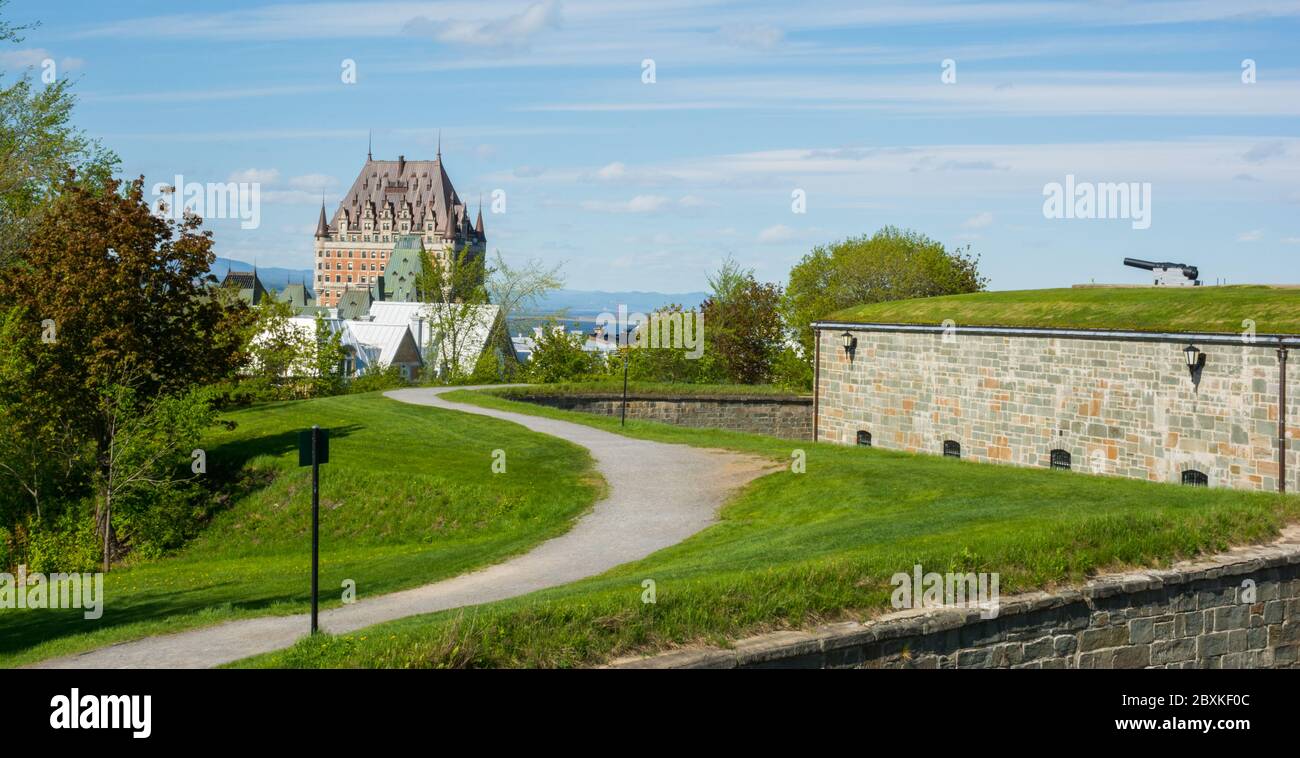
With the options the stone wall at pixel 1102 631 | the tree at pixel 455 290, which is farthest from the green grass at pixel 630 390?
the tree at pixel 455 290

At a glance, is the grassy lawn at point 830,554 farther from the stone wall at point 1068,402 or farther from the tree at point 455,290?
the tree at point 455,290

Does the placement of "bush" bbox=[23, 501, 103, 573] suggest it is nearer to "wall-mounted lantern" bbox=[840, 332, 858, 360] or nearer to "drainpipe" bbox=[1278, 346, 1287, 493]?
"wall-mounted lantern" bbox=[840, 332, 858, 360]

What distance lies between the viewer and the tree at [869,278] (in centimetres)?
7548

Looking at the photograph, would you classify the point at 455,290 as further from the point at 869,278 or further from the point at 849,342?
the point at 849,342

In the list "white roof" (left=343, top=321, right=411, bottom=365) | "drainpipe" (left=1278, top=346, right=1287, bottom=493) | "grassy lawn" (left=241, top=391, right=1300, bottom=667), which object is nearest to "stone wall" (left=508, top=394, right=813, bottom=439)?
"grassy lawn" (left=241, top=391, right=1300, bottom=667)

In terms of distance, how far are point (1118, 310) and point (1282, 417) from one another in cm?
691

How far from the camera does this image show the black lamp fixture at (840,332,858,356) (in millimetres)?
39562

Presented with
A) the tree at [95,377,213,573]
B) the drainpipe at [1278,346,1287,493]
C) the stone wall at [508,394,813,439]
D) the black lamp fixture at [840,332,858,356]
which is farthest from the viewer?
the stone wall at [508,394,813,439]

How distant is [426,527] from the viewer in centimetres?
2605

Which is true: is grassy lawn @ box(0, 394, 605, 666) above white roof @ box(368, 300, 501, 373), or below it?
below

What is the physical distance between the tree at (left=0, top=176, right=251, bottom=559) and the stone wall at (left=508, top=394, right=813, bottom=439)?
1794 centimetres

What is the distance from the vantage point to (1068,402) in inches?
1235
